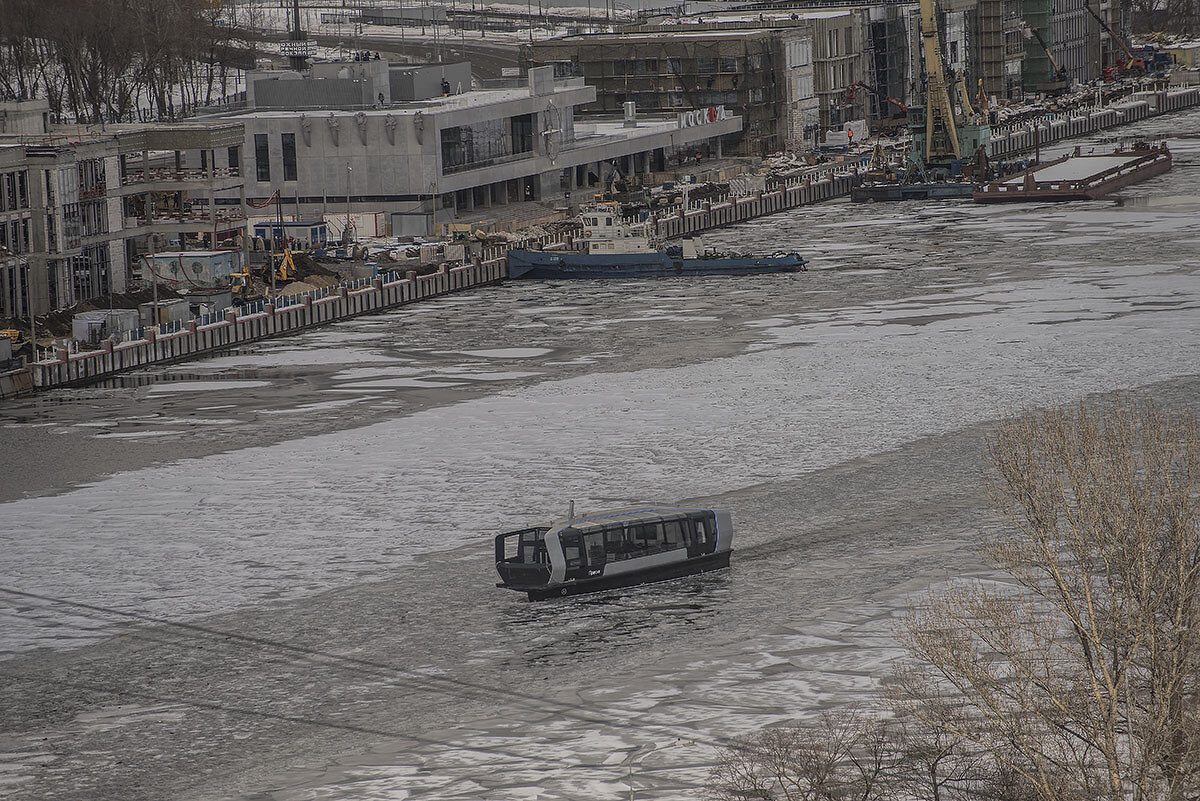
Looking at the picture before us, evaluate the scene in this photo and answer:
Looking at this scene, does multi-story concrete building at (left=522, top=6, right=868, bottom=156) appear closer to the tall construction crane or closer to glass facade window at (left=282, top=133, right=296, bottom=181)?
the tall construction crane

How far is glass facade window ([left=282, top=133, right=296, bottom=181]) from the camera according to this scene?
119125 mm

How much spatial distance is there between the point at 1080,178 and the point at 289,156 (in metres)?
54.2

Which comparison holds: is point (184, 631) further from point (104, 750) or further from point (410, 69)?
point (410, 69)

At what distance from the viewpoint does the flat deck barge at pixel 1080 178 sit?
129 m

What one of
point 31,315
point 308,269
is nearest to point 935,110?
point 308,269

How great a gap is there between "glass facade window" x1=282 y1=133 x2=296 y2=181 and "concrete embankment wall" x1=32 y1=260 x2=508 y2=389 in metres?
19.9

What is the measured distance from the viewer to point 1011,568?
29.4 m

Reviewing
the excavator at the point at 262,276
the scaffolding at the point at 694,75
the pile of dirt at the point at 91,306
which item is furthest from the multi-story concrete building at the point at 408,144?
the pile of dirt at the point at 91,306

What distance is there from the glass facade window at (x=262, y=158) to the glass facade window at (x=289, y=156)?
1.07 m

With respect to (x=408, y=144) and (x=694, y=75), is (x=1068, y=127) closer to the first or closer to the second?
(x=694, y=75)

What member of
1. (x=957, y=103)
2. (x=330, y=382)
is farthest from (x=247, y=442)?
(x=957, y=103)

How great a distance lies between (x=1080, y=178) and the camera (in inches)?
5207

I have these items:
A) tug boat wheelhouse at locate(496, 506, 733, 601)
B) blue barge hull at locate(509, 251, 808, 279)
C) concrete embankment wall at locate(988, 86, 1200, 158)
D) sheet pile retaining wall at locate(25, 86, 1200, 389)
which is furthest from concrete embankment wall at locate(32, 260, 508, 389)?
concrete embankment wall at locate(988, 86, 1200, 158)

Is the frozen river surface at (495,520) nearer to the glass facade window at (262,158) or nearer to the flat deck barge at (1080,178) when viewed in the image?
the glass facade window at (262,158)
